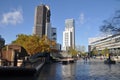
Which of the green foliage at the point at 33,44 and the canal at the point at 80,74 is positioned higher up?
the green foliage at the point at 33,44

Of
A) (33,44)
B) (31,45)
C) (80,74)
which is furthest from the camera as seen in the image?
(31,45)

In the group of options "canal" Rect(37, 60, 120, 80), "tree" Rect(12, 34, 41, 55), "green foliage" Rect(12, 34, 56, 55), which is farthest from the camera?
"green foliage" Rect(12, 34, 56, 55)

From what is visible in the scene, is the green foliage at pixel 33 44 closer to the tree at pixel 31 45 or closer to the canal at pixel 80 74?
the tree at pixel 31 45

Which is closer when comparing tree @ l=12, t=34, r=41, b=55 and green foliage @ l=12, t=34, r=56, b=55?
tree @ l=12, t=34, r=41, b=55

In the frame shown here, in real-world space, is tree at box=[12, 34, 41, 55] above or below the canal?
above

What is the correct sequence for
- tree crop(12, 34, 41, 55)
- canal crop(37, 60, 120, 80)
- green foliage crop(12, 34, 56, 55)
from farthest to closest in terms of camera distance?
1. green foliage crop(12, 34, 56, 55)
2. tree crop(12, 34, 41, 55)
3. canal crop(37, 60, 120, 80)

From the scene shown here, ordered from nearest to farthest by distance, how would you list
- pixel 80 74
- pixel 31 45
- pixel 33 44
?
pixel 80 74 → pixel 33 44 → pixel 31 45

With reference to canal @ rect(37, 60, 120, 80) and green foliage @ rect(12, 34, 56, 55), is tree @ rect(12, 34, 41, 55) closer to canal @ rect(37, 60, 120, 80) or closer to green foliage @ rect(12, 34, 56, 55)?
green foliage @ rect(12, 34, 56, 55)

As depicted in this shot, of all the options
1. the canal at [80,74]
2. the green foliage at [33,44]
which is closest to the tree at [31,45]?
the green foliage at [33,44]

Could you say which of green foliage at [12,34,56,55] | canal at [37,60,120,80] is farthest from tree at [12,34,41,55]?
canal at [37,60,120,80]

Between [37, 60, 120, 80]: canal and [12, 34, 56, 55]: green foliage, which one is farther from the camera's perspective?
[12, 34, 56, 55]: green foliage

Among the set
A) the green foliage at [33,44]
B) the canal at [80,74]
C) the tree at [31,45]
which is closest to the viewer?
the canal at [80,74]

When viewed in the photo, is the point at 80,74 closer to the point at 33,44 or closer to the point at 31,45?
the point at 33,44

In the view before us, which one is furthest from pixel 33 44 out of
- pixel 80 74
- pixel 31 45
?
pixel 80 74
